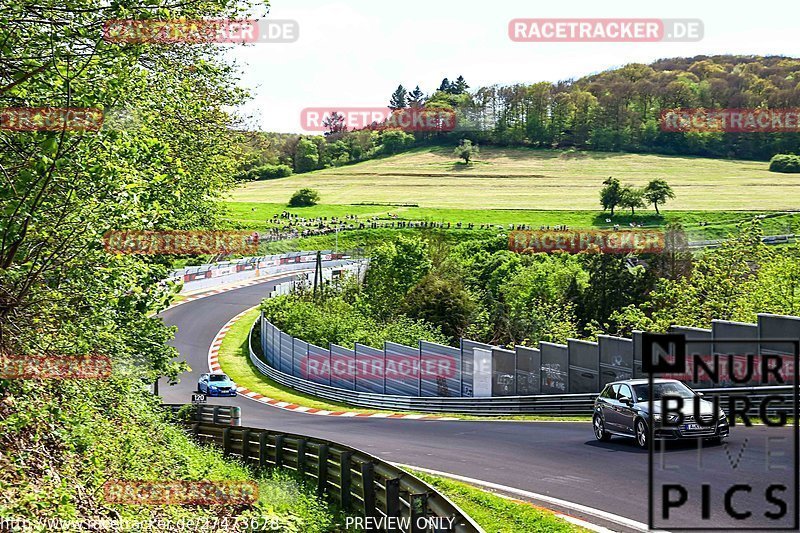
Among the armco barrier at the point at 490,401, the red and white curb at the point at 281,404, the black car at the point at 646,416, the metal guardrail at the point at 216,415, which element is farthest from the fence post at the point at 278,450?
the red and white curb at the point at 281,404

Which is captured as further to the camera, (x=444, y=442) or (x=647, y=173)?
(x=647, y=173)

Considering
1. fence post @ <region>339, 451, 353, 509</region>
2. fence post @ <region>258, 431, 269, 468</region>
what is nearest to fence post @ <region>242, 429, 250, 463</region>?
fence post @ <region>258, 431, 269, 468</region>

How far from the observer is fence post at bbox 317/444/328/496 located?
16.8 metres

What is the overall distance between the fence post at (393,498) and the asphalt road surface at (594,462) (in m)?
2.86

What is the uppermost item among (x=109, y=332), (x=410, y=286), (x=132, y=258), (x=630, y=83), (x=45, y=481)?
(x=630, y=83)

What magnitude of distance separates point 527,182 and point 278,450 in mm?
128254

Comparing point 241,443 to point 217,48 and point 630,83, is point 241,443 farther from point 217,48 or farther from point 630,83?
point 630,83

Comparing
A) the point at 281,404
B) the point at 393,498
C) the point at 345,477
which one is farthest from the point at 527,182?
the point at 393,498

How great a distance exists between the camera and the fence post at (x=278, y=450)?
62.1 ft

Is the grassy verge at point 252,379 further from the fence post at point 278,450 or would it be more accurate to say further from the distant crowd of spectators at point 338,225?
the distant crowd of spectators at point 338,225

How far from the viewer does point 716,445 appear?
1645 centimetres

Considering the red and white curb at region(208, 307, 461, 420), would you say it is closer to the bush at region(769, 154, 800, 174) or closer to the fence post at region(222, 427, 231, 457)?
the fence post at region(222, 427, 231, 457)

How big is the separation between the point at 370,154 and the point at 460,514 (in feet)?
552

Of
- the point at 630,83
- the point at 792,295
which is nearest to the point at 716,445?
the point at 792,295
